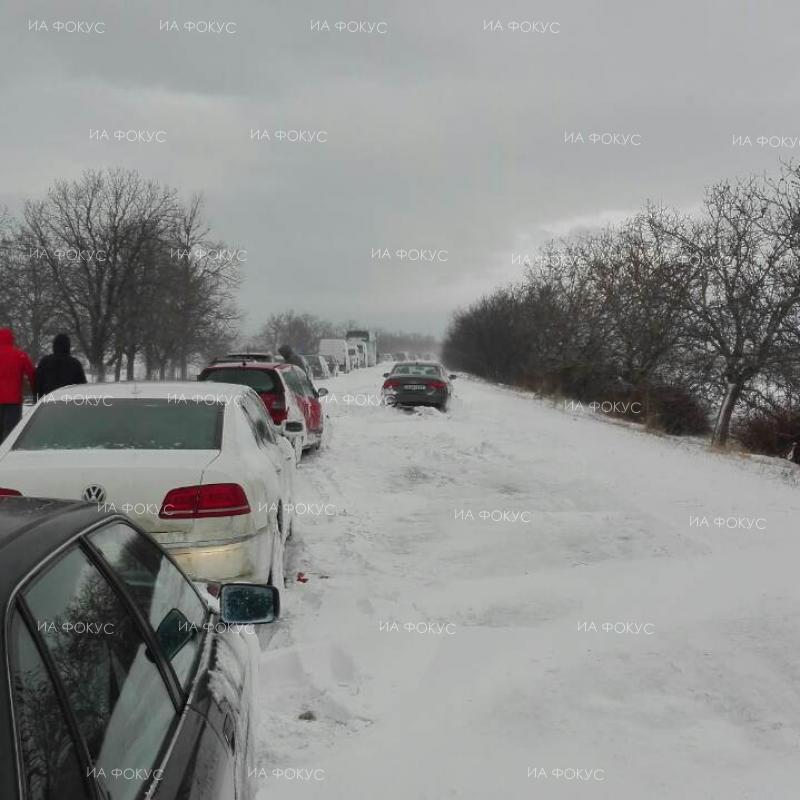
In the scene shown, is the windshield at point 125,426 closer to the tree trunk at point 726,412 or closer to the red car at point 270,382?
the red car at point 270,382

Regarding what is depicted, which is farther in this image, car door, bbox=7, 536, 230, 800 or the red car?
the red car

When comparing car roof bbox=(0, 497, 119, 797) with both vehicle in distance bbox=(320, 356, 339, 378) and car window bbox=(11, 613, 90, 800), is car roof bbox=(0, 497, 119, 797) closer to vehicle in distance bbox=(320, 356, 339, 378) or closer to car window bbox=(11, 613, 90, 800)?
car window bbox=(11, 613, 90, 800)

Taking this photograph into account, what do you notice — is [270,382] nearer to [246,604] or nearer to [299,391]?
[299,391]

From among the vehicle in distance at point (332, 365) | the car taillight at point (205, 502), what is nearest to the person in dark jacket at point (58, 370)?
the car taillight at point (205, 502)

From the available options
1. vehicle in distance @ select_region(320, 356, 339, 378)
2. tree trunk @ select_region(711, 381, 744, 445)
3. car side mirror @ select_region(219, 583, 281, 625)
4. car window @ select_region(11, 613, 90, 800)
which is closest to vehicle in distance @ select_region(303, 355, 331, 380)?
vehicle in distance @ select_region(320, 356, 339, 378)

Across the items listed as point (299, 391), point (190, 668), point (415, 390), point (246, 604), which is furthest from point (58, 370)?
point (415, 390)

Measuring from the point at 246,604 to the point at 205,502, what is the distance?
1782 millimetres

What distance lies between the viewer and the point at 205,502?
4496 millimetres

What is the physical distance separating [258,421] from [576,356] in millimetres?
30836

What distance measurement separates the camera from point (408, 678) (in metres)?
4.55

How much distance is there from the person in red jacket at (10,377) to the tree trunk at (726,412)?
1510 centimetres

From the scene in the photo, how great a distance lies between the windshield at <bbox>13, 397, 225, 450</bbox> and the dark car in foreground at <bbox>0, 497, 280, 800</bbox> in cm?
253

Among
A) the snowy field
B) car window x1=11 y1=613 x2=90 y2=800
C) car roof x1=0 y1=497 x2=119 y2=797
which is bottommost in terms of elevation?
the snowy field

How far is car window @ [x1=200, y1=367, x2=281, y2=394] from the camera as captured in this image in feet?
38.9
